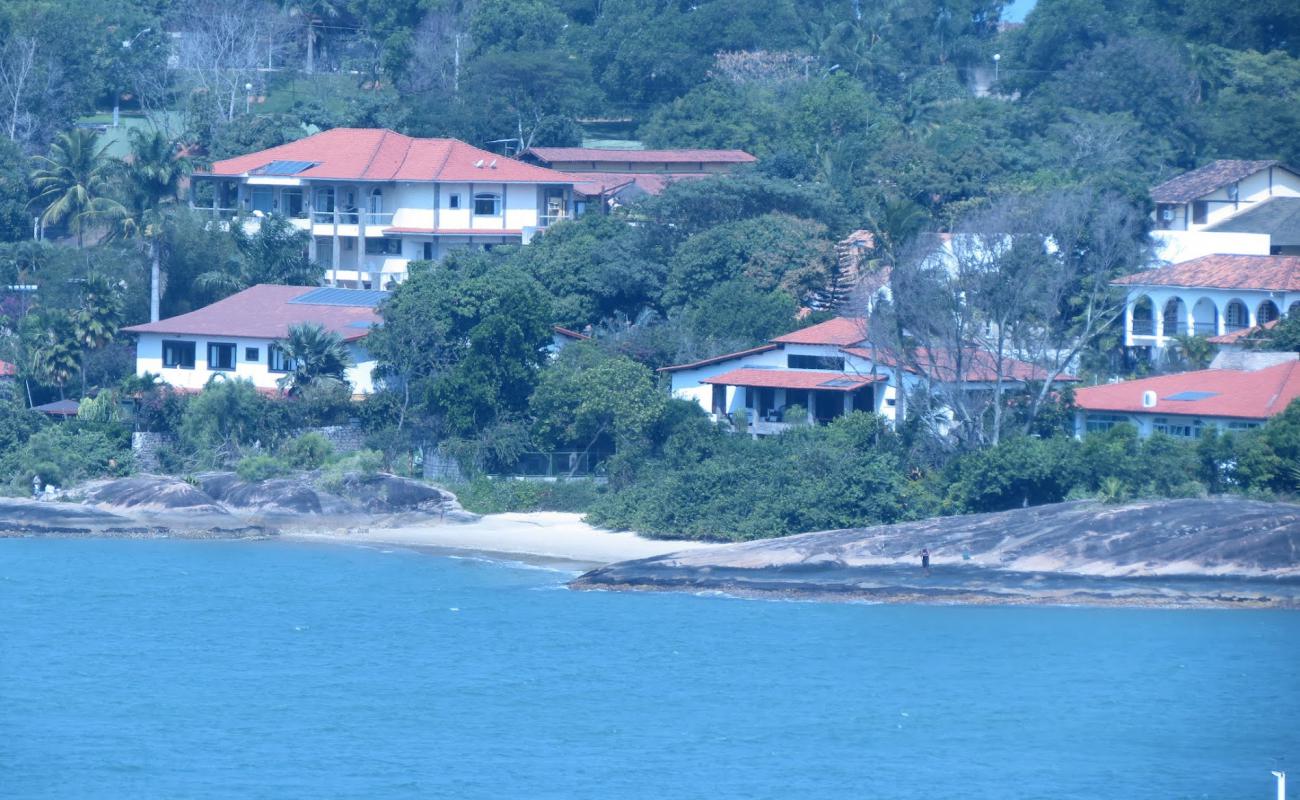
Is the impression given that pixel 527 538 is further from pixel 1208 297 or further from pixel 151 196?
pixel 1208 297

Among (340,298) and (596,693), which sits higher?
(340,298)

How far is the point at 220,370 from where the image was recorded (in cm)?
4525

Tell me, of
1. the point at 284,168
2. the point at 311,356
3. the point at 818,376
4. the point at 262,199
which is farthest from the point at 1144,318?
the point at 262,199

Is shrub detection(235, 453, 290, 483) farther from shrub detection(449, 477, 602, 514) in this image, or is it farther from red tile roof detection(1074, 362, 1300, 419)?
red tile roof detection(1074, 362, 1300, 419)

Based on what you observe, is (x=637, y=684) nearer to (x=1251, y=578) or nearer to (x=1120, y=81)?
(x=1251, y=578)

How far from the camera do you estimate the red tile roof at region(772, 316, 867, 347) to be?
138 feet

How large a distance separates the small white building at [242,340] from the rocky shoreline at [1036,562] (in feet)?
38.6

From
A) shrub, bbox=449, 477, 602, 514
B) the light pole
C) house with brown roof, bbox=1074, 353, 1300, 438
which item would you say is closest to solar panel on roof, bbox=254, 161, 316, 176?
shrub, bbox=449, 477, 602, 514

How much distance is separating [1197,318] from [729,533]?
15.8 m

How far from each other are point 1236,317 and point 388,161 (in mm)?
24842

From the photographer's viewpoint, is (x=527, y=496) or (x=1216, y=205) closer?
(x=527, y=496)

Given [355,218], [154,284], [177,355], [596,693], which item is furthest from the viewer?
[355,218]

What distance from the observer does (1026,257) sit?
132 feet

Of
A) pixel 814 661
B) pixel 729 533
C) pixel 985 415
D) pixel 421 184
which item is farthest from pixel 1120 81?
pixel 814 661
